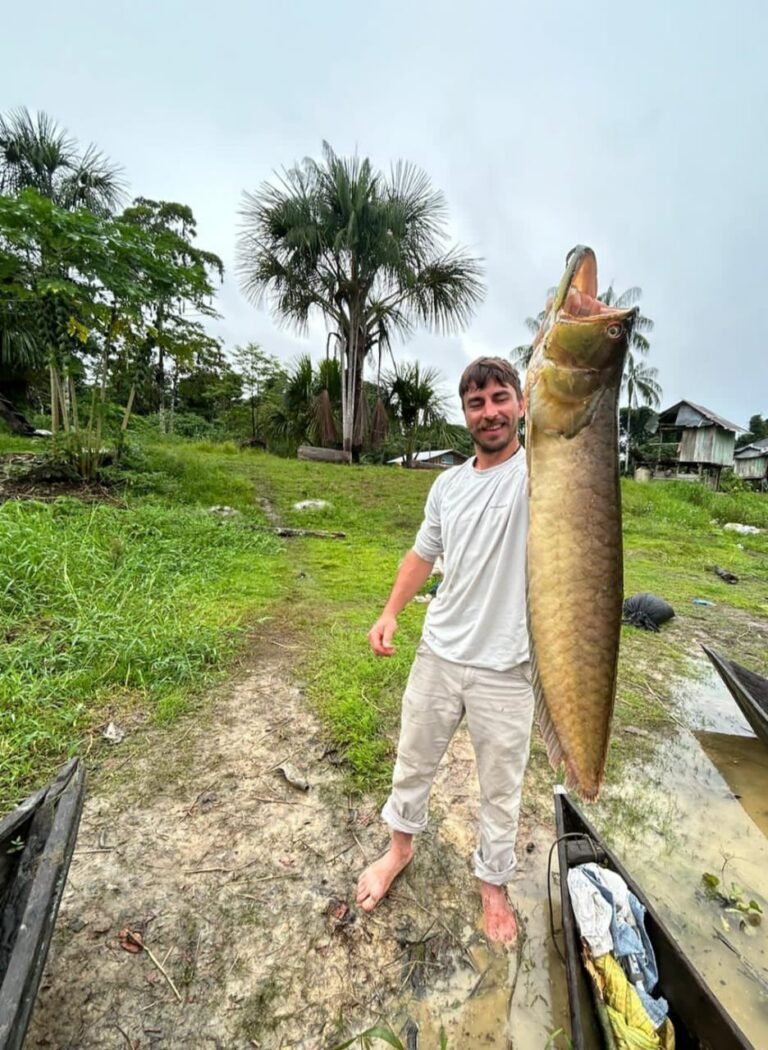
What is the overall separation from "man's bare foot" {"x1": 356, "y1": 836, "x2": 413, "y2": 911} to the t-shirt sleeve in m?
1.02

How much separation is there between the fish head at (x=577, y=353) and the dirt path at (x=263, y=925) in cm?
162

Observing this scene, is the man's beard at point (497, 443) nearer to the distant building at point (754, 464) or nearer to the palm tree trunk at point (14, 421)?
the palm tree trunk at point (14, 421)

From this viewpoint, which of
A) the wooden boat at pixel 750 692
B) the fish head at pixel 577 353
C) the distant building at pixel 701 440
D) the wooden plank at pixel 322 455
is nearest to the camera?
the fish head at pixel 577 353

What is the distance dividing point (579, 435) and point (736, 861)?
2.07 metres

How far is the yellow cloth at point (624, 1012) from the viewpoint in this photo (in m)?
1.13

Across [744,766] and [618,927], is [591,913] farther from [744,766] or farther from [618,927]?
[744,766]

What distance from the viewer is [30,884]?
49.1 inches

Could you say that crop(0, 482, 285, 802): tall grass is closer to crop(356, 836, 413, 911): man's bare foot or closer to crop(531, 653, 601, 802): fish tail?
crop(356, 836, 413, 911): man's bare foot

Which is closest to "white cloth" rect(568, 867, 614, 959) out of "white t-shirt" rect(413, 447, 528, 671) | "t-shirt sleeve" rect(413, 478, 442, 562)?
"white t-shirt" rect(413, 447, 528, 671)

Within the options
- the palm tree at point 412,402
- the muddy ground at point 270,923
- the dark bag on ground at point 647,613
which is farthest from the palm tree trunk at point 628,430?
the muddy ground at point 270,923

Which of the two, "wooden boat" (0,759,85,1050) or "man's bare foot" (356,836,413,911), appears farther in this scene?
"man's bare foot" (356,836,413,911)

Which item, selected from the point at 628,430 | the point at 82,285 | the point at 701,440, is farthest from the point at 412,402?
the point at 628,430

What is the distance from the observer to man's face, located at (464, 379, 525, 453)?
135 cm

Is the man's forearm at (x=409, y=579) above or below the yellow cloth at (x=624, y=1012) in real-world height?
above
